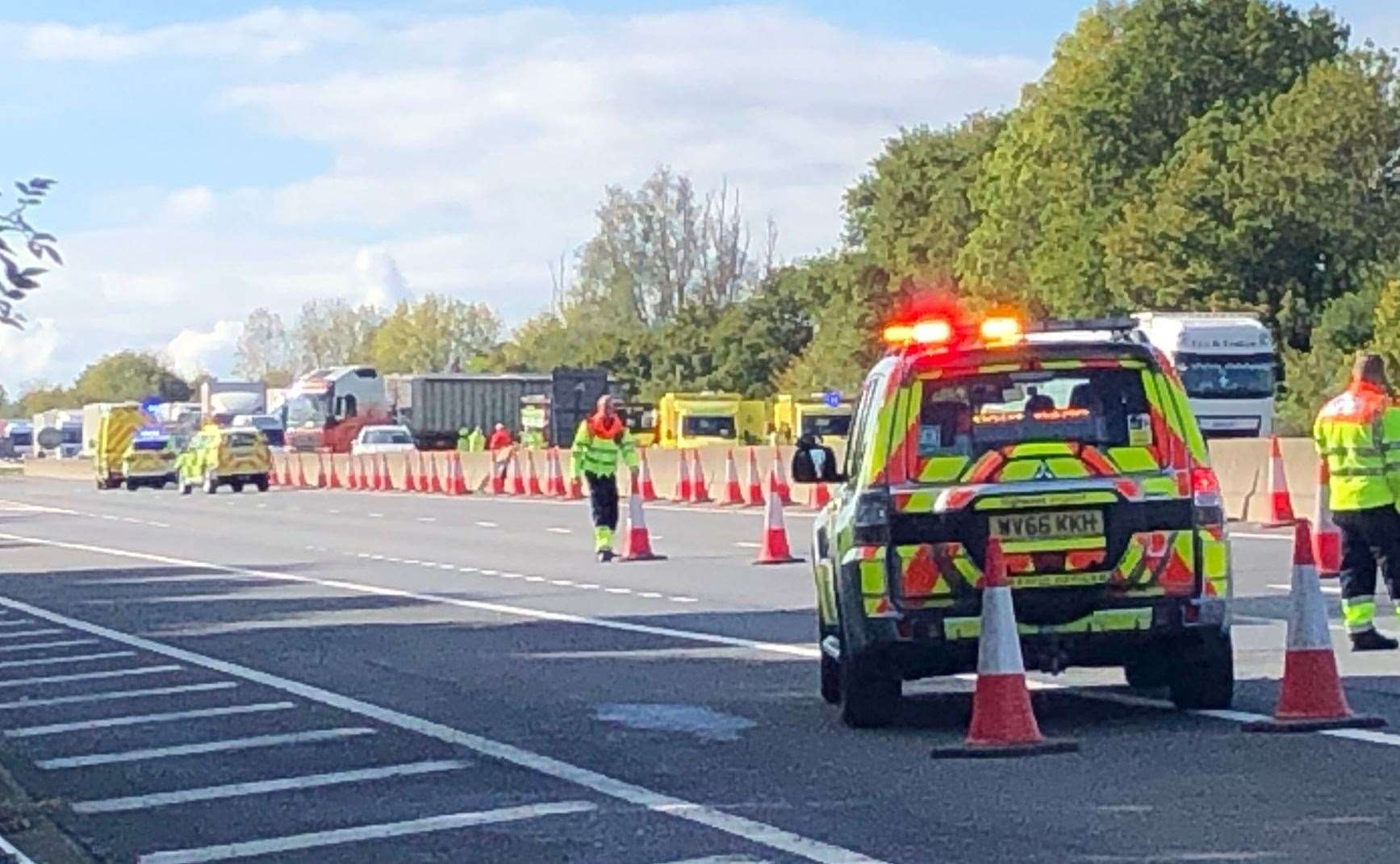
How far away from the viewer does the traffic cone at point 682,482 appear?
1790 inches

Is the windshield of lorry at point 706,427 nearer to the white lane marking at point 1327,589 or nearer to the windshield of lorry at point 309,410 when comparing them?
the windshield of lorry at point 309,410

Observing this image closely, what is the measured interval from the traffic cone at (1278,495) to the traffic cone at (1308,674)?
17.3 metres

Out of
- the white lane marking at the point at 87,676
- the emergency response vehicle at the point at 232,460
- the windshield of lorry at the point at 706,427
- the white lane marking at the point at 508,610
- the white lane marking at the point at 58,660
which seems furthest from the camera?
the windshield of lorry at the point at 706,427

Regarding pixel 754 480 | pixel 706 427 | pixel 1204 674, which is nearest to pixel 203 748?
pixel 1204 674

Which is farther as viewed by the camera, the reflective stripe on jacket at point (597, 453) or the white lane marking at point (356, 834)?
the reflective stripe on jacket at point (597, 453)

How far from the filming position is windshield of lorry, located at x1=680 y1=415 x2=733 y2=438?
71.2 meters

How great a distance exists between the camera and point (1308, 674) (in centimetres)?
1173

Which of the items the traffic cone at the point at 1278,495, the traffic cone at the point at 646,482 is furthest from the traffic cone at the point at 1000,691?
the traffic cone at the point at 646,482

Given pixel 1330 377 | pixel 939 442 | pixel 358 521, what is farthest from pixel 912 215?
pixel 939 442

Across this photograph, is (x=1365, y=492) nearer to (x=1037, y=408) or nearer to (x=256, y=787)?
(x=1037, y=408)

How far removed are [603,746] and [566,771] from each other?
861mm

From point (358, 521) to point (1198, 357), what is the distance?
1854cm

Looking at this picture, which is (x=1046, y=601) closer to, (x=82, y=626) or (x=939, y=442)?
(x=939, y=442)

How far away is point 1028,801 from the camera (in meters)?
10.2
